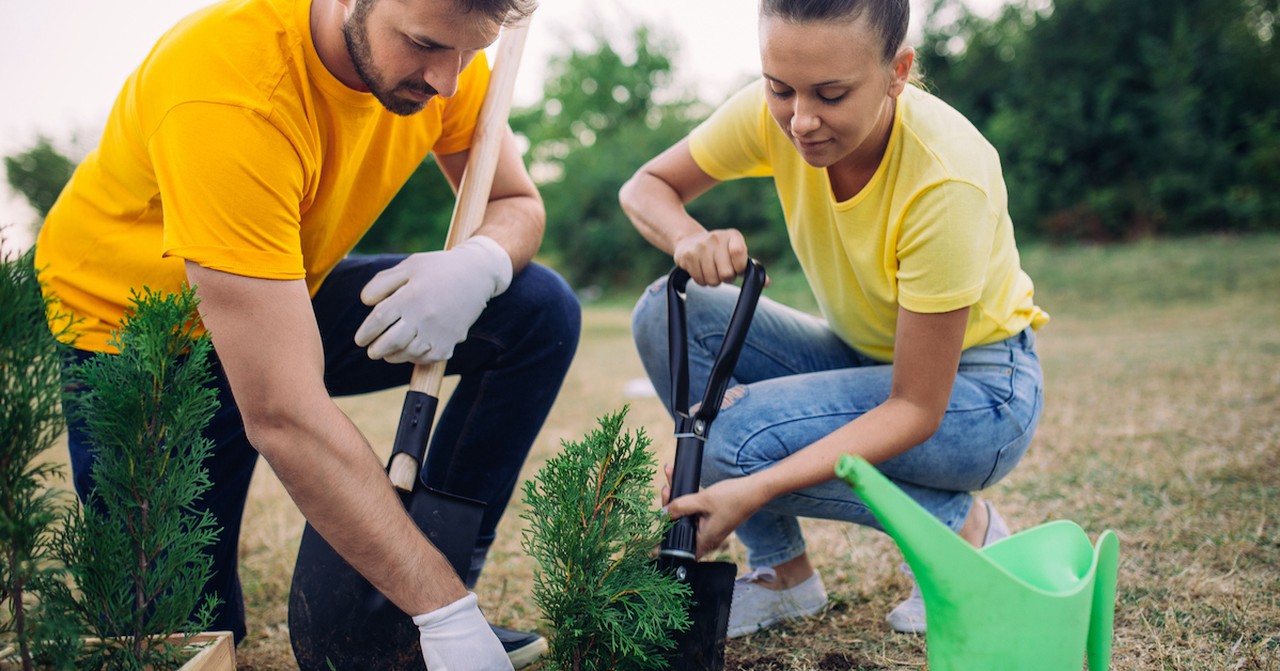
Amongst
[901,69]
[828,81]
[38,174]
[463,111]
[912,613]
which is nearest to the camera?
[828,81]

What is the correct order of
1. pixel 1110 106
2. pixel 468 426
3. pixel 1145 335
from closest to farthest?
pixel 468 426 < pixel 1145 335 < pixel 1110 106

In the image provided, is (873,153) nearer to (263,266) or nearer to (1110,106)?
(263,266)

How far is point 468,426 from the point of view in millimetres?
2596

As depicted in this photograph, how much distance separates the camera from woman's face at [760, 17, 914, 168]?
1.94m

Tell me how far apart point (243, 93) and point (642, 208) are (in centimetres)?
120

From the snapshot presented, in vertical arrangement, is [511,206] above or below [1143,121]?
below

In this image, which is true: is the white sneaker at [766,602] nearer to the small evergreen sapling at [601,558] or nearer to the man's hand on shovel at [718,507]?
the man's hand on shovel at [718,507]

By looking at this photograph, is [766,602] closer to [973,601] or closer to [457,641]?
[457,641]

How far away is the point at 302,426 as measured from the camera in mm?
1819

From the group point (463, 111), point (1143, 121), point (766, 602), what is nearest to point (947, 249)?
point (766, 602)

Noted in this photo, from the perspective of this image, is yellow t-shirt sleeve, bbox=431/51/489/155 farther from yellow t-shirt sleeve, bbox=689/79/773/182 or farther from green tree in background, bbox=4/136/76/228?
green tree in background, bbox=4/136/76/228

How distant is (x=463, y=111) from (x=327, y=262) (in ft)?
2.04

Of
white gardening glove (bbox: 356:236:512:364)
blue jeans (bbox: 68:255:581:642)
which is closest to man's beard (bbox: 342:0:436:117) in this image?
white gardening glove (bbox: 356:236:512:364)

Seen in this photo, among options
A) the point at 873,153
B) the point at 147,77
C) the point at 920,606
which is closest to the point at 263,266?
the point at 147,77
